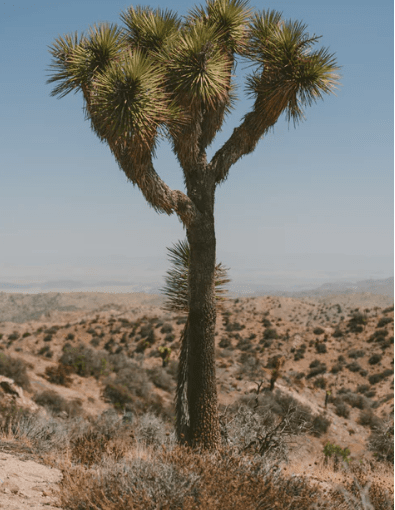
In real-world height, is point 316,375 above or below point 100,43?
below

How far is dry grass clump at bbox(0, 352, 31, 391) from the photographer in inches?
618

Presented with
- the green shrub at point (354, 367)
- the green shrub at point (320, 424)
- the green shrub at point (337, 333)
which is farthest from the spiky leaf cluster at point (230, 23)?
the green shrub at point (337, 333)

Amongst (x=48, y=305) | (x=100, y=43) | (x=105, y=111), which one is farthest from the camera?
(x=48, y=305)

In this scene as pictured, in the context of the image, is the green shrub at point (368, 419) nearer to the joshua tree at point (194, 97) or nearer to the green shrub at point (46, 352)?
the joshua tree at point (194, 97)

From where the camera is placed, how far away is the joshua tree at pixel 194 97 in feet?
20.8

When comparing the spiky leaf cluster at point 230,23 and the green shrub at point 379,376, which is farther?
the green shrub at point 379,376

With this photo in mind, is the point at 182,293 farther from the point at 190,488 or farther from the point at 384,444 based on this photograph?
the point at 384,444

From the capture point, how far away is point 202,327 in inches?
277

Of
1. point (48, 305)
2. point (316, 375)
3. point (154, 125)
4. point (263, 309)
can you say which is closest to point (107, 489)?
point (154, 125)

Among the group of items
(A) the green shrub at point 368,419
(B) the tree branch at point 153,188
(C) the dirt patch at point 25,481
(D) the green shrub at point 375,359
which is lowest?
(A) the green shrub at point 368,419

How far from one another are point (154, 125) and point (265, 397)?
14.8 m

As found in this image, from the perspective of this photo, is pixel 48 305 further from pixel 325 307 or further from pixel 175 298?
pixel 175 298

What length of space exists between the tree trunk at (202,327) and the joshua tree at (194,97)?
0.6 inches

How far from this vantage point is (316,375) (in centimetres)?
2456
